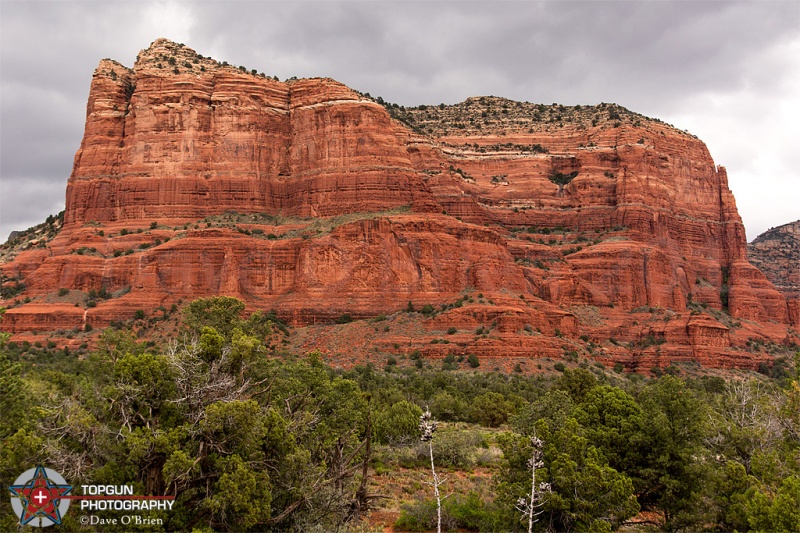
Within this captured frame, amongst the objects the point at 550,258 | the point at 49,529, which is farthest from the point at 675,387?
the point at 550,258

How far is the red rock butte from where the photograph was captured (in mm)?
74562

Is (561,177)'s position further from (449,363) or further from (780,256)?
(780,256)

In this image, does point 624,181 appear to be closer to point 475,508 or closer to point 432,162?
point 432,162

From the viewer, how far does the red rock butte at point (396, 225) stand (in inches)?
2936

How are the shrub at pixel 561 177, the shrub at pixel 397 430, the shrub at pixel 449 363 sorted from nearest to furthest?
1. the shrub at pixel 397 430
2. the shrub at pixel 449 363
3. the shrub at pixel 561 177

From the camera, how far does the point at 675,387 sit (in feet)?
63.6

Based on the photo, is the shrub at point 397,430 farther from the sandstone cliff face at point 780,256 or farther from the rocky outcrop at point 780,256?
the rocky outcrop at point 780,256

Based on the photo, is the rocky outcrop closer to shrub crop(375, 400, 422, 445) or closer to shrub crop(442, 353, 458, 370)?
shrub crop(442, 353, 458, 370)

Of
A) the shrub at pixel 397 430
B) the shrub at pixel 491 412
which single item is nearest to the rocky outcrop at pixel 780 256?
the shrub at pixel 491 412

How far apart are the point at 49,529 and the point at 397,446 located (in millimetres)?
19284

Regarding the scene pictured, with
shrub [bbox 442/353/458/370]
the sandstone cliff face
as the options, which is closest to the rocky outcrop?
the sandstone cliff face

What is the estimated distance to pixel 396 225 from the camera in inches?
3017

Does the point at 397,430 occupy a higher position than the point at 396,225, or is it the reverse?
the point at 396,225

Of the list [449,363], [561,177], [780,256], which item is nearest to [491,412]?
[449,363]
